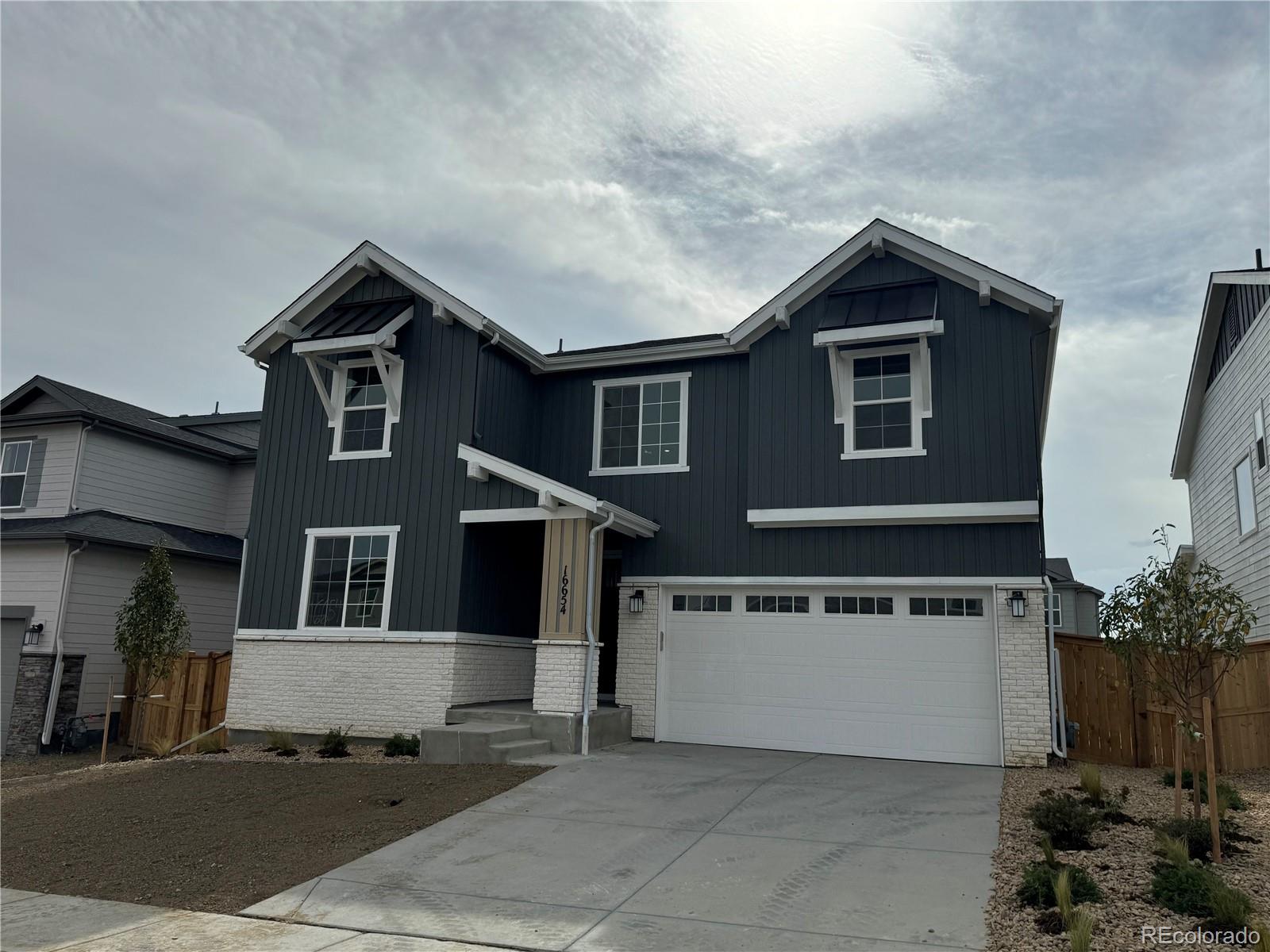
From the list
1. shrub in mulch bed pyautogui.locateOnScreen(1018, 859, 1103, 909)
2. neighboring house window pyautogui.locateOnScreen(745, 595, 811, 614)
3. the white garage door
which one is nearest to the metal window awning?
the white garage door

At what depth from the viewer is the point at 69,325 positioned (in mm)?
14945

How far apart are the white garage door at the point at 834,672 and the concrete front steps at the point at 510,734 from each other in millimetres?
1378

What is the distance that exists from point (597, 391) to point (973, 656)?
7156 millimetres

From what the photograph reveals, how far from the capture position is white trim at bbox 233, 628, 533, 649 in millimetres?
13461

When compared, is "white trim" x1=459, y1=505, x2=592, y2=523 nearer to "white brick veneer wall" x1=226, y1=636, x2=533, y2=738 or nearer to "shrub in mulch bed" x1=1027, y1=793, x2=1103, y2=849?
"white brick veneer wall" x1=226, y1=636, x2=533, y2=738

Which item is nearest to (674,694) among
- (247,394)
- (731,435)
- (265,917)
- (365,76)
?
(731,435)

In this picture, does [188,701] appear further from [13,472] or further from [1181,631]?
[1181,631]

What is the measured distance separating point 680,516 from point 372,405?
537cm

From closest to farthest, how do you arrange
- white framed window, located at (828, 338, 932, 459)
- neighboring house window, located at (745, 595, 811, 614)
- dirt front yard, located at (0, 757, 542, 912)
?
1. dirt front yard, located at (0, 757, 542, 912)
2. white framed window, located at (828, 338, 932, 459)
3. neighboring house window, located at (745, 595, 811, 614)

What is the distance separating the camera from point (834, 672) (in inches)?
511

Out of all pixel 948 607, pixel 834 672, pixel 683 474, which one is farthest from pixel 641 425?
pixel 948 607

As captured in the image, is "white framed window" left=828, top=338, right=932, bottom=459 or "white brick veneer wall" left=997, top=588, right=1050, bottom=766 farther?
"white framed window" left=828, top=338, right=932, bottom=459

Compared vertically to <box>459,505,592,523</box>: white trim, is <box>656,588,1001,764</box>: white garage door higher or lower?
lower

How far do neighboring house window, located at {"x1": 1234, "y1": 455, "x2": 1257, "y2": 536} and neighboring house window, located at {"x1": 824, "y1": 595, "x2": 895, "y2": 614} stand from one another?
20.4 feet
